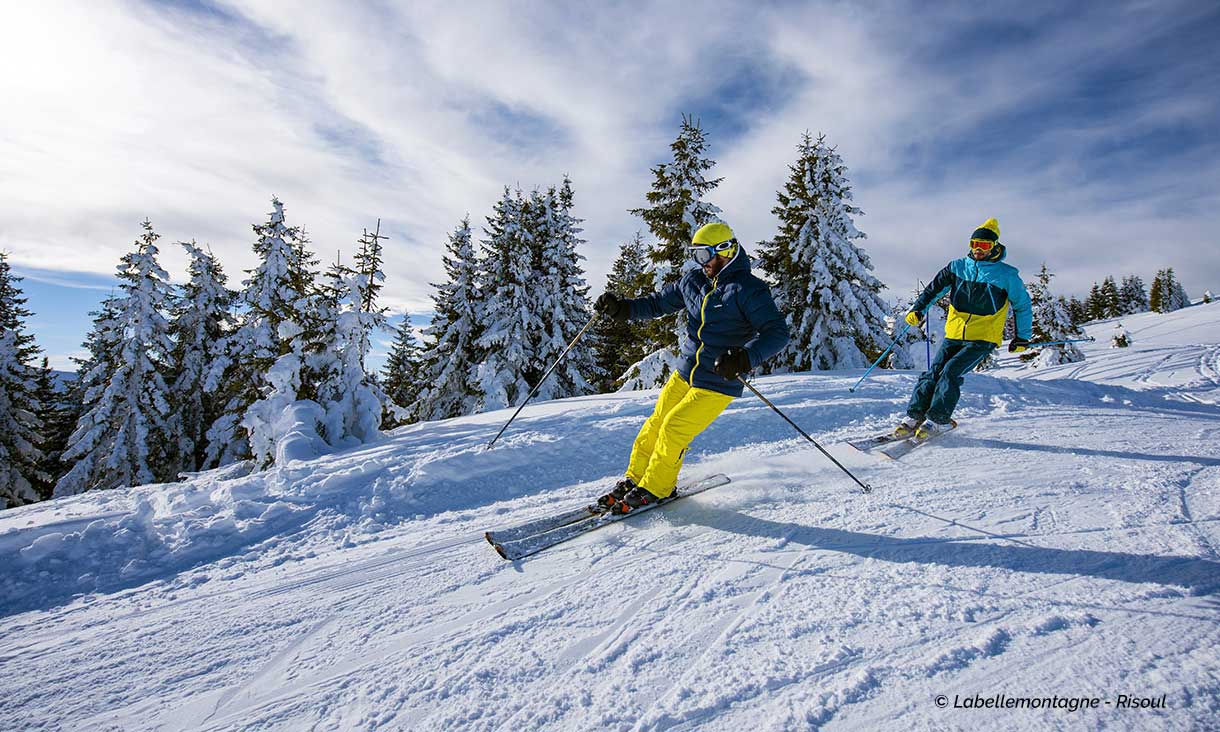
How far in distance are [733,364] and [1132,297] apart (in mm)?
121960

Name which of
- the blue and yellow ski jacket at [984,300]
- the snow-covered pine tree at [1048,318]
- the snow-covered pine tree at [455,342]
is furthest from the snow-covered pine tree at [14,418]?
the snow-covered pine tree at [1048,318]

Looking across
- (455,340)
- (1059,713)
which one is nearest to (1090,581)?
(1059,713)

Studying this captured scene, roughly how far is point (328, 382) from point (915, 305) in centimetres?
1110

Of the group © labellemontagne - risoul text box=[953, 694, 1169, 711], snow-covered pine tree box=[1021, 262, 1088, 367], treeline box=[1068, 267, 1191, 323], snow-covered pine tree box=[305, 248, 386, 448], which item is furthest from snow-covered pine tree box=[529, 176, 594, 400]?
treeline box=[1068, 267, 1191, 323]

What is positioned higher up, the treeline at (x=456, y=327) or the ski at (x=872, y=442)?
the treeline at (x=456, y=327)

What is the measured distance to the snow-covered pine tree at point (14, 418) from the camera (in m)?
18.8

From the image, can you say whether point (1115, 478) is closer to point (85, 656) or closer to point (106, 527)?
point (85, 656)

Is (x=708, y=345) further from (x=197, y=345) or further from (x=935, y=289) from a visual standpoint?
(x=197, y=345)

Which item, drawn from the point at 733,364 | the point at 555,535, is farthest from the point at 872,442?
the point at 555,535

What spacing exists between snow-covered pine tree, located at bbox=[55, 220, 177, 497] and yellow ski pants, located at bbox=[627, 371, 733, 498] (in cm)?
2346

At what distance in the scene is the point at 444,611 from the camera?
2811mm

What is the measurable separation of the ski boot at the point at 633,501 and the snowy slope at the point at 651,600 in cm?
13

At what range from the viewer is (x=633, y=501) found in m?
3.92

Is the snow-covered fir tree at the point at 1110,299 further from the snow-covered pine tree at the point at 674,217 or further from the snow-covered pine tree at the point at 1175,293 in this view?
the snow-covered pine tree at the point at 674,217
